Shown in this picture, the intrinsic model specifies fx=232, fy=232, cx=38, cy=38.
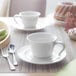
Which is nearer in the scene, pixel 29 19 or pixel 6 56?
pixel 6 56

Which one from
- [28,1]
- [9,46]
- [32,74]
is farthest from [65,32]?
[28,1]

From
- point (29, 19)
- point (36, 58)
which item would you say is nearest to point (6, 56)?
point (36, 58)

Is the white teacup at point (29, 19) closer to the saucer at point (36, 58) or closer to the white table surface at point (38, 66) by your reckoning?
the white table surface at point (38, 66)

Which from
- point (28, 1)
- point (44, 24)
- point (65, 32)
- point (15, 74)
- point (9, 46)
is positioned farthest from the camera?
point (28, 1)

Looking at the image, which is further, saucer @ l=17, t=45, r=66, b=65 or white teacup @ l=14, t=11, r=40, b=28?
white teacup @ l=14, t=11, r=40, b=28

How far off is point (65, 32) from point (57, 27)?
0.10 metres

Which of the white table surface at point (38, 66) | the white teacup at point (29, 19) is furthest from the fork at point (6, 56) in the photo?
the white teacup at point (29, 19)

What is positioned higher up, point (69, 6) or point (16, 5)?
point (69, 6)

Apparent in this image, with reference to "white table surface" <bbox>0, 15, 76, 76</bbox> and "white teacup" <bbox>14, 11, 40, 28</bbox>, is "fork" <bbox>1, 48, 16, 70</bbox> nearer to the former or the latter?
"white table surface" <bbox>0, 15, 76, 76</bbox>

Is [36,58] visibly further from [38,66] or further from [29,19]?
[29,19]

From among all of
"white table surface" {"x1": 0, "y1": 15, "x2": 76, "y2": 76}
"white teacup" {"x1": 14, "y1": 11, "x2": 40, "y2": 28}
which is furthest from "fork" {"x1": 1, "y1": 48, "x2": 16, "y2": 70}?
"white teacup" {"x1": 14, "y1": 11, "x2": 40, "y2": 28}

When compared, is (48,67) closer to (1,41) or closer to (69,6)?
(1,41)

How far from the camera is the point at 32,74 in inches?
27.5

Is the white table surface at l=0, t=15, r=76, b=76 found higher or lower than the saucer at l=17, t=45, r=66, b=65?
lower
